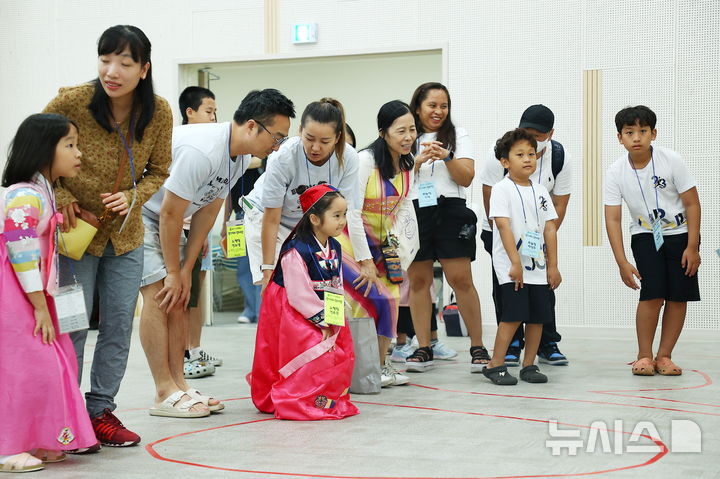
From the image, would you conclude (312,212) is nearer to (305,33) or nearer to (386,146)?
(386,146)

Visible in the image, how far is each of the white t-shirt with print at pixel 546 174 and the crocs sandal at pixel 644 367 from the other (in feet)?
3.28

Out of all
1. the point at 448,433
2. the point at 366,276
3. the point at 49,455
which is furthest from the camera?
the point at 366,276

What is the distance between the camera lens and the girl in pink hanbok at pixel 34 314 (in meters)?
2.55

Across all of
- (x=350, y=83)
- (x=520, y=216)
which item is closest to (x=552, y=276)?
(x=520, y=216)

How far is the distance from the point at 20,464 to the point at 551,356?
10.0ft

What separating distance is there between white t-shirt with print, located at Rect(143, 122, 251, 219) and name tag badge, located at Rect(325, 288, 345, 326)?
23.5 inches

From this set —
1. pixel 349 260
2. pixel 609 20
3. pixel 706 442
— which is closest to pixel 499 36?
pixel 609 20

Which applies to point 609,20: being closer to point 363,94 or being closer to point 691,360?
point 691,360

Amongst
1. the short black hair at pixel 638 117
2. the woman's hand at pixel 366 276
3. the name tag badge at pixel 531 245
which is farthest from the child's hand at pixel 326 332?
the short black hair at pixel 638 117

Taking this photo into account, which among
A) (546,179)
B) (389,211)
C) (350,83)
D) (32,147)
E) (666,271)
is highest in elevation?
(350,83)

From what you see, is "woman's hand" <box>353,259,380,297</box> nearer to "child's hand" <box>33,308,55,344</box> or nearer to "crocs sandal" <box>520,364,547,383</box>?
"crocs sandal" <box>520,364,547,383</box>

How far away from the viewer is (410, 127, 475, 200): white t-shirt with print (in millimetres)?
4617

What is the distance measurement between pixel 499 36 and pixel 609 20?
2.61ft

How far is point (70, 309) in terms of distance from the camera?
8.68 feet
